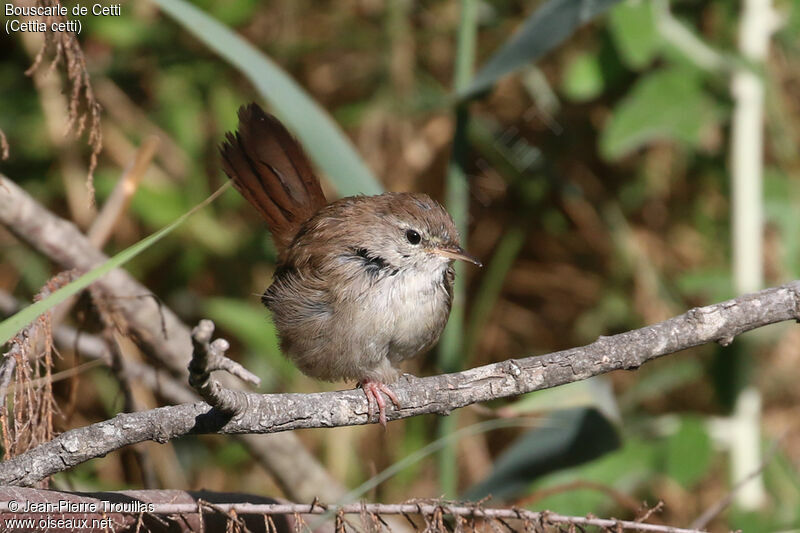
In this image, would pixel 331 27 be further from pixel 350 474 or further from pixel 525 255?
pixel 350 474

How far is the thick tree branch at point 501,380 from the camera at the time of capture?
162 cm

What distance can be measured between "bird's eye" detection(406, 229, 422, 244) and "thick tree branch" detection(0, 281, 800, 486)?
813mm

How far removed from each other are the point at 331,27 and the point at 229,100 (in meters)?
0.75

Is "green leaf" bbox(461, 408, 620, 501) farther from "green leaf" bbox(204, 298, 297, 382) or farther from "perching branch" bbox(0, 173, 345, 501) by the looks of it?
"green leaf" bbox(204, 298, 297, 382)

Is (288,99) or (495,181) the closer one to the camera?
(288,99)

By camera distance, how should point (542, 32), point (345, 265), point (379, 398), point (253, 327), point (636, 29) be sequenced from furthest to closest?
point (253, 327) < point (636, 29) < point (345, 265) < point (542, 32) < point (379, 398)

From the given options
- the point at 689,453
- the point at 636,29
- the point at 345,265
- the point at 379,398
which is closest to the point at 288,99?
the point at 345,265

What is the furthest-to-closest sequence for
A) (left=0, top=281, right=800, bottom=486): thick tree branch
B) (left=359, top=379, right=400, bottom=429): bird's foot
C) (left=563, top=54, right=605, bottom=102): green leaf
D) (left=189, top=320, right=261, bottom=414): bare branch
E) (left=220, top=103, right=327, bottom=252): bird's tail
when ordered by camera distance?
(left=563, top=54, right=605, bottom=102): green leaf, (left=220, top=103, right=327, bottom=252): bird's tail, (left=359, top=379, right=400, bottom=429): bird's foot, (left=0, top=281, right=800, bottom=486): thick tree branch, (left=189, top=320, right=261, bottom=414): bare branch

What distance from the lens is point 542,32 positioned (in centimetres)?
258

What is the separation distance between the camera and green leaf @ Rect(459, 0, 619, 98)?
254 centimetres

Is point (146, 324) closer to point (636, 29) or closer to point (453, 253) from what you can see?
point (453, 253)

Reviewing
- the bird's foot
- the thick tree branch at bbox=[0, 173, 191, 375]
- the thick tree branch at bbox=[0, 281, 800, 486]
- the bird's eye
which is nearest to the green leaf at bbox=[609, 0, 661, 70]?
the bird's eye

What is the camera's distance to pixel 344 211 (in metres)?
2.88

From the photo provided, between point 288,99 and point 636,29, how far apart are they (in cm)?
151
